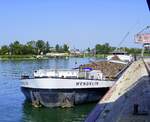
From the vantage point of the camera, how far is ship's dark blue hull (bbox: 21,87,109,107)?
97.5 ft

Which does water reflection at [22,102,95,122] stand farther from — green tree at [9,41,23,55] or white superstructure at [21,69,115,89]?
green tree at [9,41,23,55]

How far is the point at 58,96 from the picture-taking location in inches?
1171

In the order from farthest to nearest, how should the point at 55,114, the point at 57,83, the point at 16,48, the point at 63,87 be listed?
the point at 16,48 < the point at 63,87 < the point at 57,83 < the point at 55,114

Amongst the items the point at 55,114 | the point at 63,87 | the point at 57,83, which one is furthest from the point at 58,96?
the point at 55,114

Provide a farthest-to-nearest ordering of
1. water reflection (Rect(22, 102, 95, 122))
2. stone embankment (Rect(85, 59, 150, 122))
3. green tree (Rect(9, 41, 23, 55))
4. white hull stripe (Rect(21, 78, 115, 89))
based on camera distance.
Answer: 1. green tree (Rect(9, 41, 23, 55))
2. white hull stripe (Rect(21, 78, 115, 89))
3. water reflection (Rect(22, 102, 95, 122))
4. stone embankment (Rect(85, 59, 150, 122))

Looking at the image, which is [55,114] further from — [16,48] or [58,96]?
[16,48]

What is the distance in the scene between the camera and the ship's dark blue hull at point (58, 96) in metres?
29.7

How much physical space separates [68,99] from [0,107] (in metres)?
4.51

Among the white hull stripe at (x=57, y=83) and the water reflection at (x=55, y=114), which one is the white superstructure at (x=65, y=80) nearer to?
the white hull stripe at (x=57, y=83)

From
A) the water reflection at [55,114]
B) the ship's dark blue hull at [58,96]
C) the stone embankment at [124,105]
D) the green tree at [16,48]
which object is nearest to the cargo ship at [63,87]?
the ship's dark blue hull at [58,96]

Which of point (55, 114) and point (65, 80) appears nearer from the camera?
point (55, 114)

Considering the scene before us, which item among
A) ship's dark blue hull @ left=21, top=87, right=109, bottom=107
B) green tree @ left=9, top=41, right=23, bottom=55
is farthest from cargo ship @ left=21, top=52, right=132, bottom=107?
green tree @ left=9, top=41, right=23, bottom=55

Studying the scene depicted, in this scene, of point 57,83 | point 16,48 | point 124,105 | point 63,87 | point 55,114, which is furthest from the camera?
point 16,48

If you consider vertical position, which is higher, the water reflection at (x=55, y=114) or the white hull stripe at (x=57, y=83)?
the white hull stripe at (x=57, y=83)
